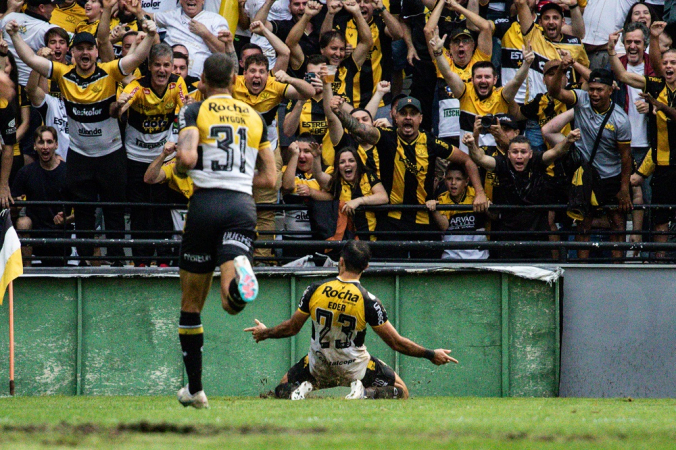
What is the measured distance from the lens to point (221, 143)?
7258mm

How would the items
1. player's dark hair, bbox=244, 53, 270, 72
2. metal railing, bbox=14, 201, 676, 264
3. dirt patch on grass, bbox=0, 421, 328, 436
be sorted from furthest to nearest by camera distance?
player's dark hair, bbox=244, 53, 270, 72 < metal railing, bbox=14, 201, 676, 264 < dirt patch on grass, bbox=0, 421, 328, 436

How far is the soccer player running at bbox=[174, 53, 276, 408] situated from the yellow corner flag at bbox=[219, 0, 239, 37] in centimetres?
808

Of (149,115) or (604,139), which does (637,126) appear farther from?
(149,115)

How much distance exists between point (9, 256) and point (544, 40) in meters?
8.44

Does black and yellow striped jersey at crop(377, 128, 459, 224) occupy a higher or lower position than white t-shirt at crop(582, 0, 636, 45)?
lower

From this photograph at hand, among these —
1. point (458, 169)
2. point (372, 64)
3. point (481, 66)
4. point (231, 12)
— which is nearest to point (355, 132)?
point (458, 169)

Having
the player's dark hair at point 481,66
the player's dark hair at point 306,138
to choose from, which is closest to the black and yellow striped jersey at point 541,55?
the player's dark hair at point 481,66

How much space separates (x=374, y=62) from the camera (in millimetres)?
15430

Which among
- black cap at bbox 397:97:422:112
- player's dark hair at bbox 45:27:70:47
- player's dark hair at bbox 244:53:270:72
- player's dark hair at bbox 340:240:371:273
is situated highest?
player's dark hair at bbox 45:27:70:47

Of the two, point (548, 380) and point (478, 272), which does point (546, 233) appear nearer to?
point (478, 272)

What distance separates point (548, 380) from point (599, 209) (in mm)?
2428

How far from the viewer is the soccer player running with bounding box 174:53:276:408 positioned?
716cm

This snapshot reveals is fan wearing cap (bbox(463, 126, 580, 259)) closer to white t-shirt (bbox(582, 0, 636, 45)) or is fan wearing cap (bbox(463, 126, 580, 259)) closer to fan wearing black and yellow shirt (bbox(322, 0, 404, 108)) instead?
fan wearing black and yellow shirt (bbox(322, 0, 404, 108))

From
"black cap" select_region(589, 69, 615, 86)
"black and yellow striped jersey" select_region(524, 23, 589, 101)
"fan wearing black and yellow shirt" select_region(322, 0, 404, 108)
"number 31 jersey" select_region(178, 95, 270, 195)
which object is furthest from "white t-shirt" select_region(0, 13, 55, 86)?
"number 31 jersey" select_region(178, 95, 270, 195)
